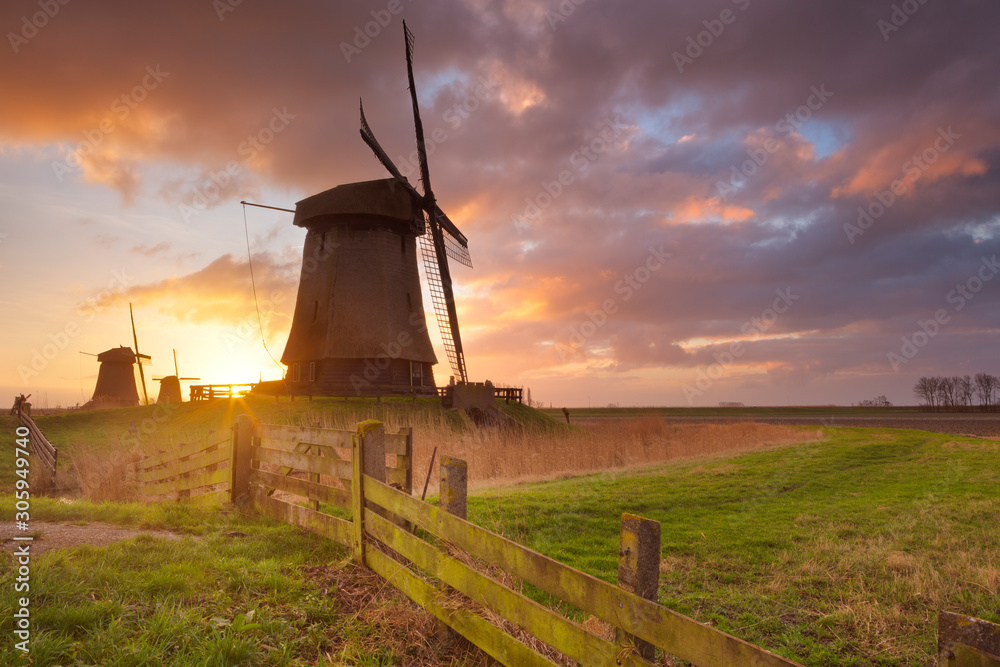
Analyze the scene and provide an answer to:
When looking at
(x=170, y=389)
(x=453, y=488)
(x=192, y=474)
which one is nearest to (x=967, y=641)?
(x=453, y=488)

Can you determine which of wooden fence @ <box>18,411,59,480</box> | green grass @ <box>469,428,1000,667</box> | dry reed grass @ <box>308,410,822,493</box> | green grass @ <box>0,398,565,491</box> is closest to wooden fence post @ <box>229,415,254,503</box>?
green grass @ <box>469,428,1000,667</box>

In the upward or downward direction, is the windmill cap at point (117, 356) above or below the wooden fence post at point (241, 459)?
above

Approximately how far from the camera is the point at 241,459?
8672 millimetres

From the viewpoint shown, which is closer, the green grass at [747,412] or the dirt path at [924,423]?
the dirt path at [924,423]

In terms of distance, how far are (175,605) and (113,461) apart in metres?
13.6

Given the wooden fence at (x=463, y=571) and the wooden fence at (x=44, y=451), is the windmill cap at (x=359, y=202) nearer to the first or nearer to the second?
the wooden fence at (x=44, y=451)

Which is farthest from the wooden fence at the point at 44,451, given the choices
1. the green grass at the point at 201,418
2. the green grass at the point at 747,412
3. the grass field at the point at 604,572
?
the green grass at the point at 747,412

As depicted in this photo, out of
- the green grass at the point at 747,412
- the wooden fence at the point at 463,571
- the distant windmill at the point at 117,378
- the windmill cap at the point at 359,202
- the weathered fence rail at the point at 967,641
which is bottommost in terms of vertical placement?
the green grass at the point at 747,412

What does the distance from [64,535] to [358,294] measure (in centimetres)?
2099

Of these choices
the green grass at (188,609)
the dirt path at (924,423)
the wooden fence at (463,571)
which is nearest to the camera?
the wooden fence at (463,571)

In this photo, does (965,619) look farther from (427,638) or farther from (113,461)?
(113,461)

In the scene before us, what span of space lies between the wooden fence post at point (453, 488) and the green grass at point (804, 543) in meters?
3.01

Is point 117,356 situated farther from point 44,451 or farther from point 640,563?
point 640,563

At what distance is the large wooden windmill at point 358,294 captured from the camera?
27.1 meters
